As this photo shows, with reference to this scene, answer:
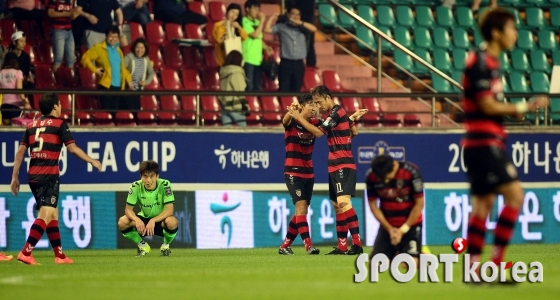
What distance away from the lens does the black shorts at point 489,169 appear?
8875 millimetres

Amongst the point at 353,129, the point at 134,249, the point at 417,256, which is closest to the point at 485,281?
the point at 417,256

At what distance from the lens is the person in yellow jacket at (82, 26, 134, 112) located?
59.1ft

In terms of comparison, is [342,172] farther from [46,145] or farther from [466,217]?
[466,217]

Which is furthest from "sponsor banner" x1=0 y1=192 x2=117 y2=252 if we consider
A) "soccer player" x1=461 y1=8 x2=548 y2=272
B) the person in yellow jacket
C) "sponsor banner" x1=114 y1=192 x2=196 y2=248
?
"soccer player" x1=461 y1=8 x2=548 y2=272

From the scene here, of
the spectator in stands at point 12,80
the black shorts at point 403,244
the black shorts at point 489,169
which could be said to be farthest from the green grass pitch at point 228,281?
the spectator in stands at point 12,80

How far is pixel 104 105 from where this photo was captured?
1852 cm

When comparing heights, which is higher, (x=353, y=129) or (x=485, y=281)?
(x=353, y=129)

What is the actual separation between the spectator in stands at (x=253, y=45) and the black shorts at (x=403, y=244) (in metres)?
8.99

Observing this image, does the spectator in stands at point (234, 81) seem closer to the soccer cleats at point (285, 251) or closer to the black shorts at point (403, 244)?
the soccer cleats at point (285, 251)

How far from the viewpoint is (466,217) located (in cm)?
1817

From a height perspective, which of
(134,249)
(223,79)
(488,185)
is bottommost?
(134,249)

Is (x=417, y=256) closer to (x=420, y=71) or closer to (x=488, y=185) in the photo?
(x=488, y=185)

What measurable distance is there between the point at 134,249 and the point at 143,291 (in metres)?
8.12

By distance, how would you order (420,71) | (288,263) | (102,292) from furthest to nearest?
1. (420,71)
2. (288,263)
3. (102,292)
